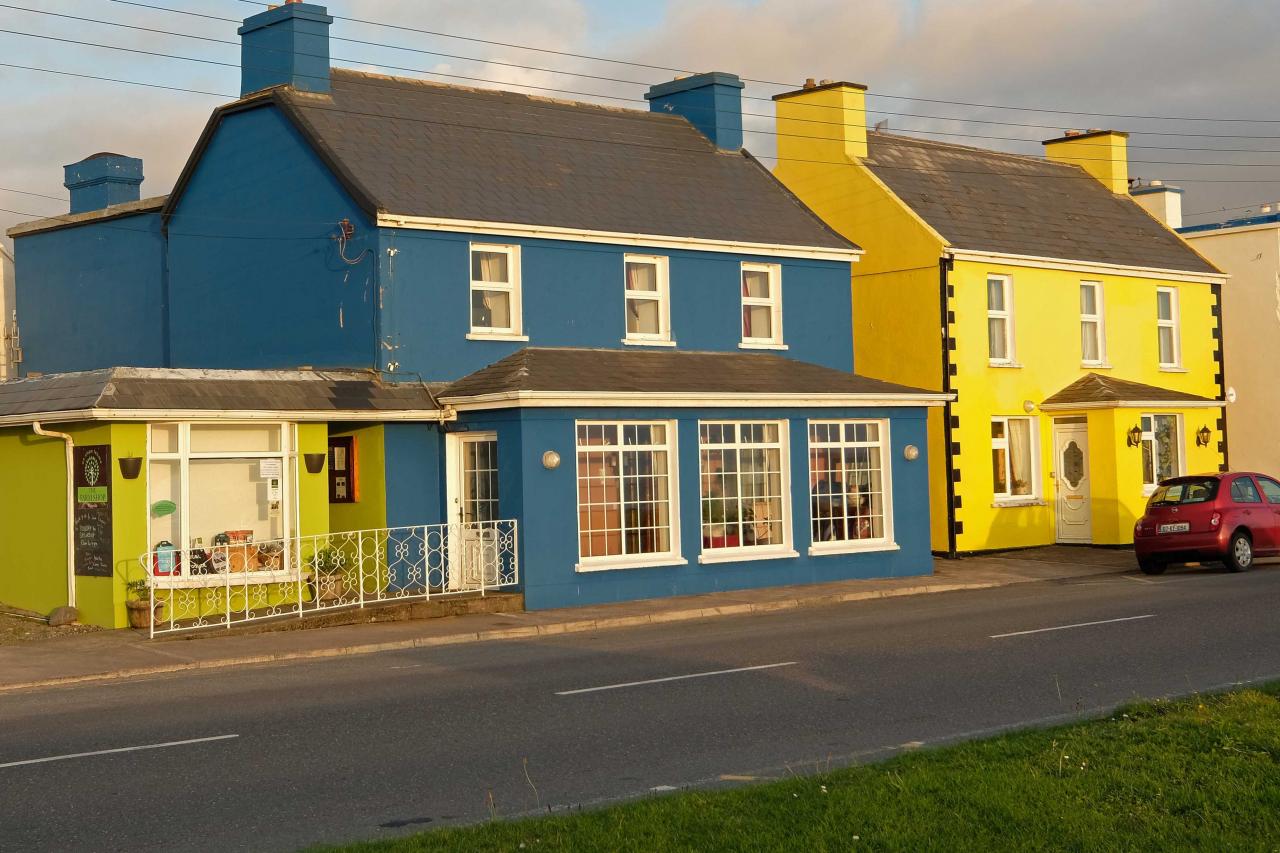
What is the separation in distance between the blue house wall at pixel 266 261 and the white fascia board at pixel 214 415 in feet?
5.27

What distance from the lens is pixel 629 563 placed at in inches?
857

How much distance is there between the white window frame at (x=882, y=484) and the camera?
2428cm

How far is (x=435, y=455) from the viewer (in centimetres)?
2242

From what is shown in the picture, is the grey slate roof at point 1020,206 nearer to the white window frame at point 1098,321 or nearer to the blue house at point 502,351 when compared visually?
the white window frame at point 1098,321

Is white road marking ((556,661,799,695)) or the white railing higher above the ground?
the white railing

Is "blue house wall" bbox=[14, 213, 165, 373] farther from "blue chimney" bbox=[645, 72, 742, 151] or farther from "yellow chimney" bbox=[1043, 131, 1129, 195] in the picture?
"yellow chimney" bbox=[1043, 131, 1129, 195]

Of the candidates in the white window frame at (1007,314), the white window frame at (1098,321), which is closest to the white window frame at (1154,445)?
the white window frame at (1098,321)

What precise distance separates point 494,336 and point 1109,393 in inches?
556

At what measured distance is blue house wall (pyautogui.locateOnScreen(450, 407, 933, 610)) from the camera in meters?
20.8

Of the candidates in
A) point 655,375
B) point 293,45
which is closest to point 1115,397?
point 655,375

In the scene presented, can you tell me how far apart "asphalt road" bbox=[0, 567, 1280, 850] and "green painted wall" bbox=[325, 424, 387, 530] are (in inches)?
207

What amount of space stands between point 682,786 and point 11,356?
1145 inches

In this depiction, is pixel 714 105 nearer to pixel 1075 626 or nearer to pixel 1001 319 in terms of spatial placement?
pixel 1001 319

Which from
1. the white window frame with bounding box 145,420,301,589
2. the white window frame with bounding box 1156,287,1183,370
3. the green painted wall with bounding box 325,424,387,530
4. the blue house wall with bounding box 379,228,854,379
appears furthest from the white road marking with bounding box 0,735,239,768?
the white window frame with bounding box 1156,287,1183,370
